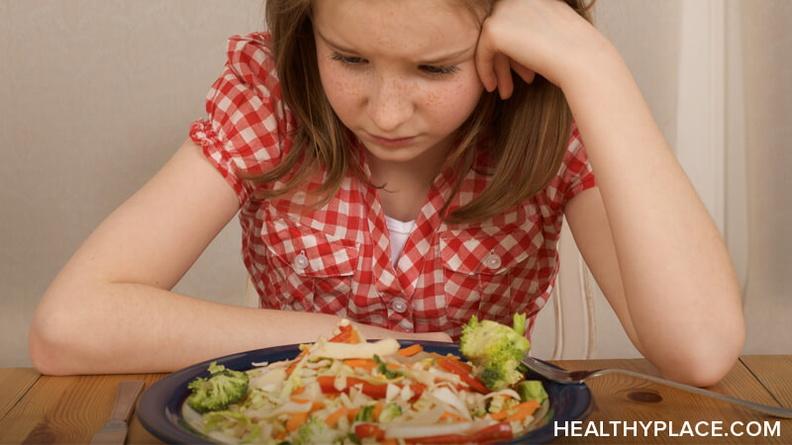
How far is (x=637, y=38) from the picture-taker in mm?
2584

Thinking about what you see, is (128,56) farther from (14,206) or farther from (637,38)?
(637,38)

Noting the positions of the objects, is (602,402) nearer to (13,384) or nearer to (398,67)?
(398,67)

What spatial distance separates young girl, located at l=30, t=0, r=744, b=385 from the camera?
119 cm

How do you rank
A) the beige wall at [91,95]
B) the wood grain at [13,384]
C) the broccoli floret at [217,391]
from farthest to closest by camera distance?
the beige wall at [91,95]
the wood grain at [13,384]
the broccoli floret at [217,391]

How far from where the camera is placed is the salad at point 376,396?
2.62ft

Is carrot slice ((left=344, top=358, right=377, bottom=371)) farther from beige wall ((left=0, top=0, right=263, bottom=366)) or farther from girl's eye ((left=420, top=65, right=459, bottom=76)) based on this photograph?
beige wall ((left=0, top=0, right=263, bottom=366))

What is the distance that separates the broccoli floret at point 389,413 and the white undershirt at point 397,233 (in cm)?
74

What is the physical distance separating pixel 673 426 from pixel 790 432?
10cm

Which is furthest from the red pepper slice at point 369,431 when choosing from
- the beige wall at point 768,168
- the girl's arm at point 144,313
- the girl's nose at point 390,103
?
the beige wall at point 768,168

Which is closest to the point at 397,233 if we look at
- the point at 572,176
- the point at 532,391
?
the point at 572,176

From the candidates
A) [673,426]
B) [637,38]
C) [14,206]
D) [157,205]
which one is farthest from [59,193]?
[673,426]

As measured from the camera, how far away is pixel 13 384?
43.6 inches

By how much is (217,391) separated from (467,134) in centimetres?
69

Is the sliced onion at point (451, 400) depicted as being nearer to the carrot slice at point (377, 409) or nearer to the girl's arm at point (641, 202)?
the carrot slice at point (377, 409)
